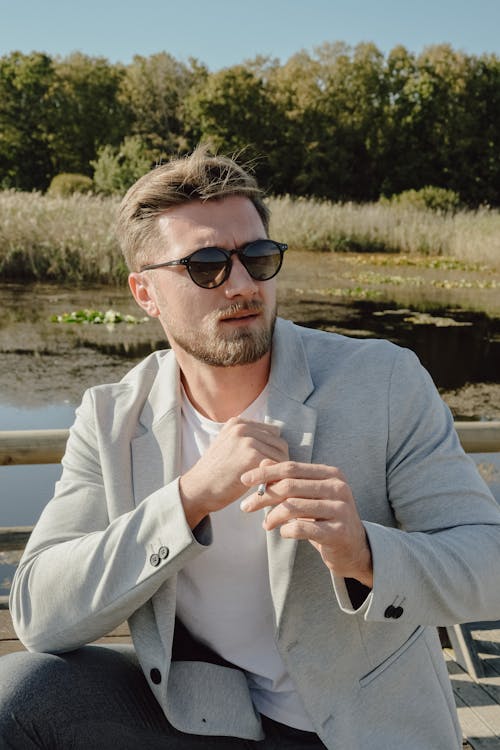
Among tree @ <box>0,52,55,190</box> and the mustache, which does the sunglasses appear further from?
tree @ <box>0,52,55,190</box>

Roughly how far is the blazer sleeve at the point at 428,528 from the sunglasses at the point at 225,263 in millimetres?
333

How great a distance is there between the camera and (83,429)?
A: 1733 millimetres

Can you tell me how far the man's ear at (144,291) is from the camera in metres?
1.90

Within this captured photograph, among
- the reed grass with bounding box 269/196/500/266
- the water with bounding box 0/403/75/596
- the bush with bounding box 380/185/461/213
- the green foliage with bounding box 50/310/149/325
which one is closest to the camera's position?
the water with bounding box 0/403/75/596

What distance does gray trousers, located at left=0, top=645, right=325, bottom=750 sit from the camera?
55.6 inches

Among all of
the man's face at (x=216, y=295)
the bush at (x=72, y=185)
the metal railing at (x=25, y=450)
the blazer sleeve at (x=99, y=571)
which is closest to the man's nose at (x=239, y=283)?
the man's face at (x=216, y=295)

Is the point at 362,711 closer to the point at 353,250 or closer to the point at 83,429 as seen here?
the point at 83,429

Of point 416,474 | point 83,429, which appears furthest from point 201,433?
point 416,474

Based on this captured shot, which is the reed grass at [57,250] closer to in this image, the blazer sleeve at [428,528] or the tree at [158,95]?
the blazer sleeve at [428,528]

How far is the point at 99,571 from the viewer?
1501 millimetres

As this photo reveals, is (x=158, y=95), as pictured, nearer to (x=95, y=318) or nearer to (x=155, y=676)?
(x=95, y=318)

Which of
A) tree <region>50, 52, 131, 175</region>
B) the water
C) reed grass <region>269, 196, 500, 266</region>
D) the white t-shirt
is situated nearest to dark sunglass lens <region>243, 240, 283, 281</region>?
the white t-shirt

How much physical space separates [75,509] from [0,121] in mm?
39672

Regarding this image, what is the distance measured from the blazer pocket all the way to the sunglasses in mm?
753
